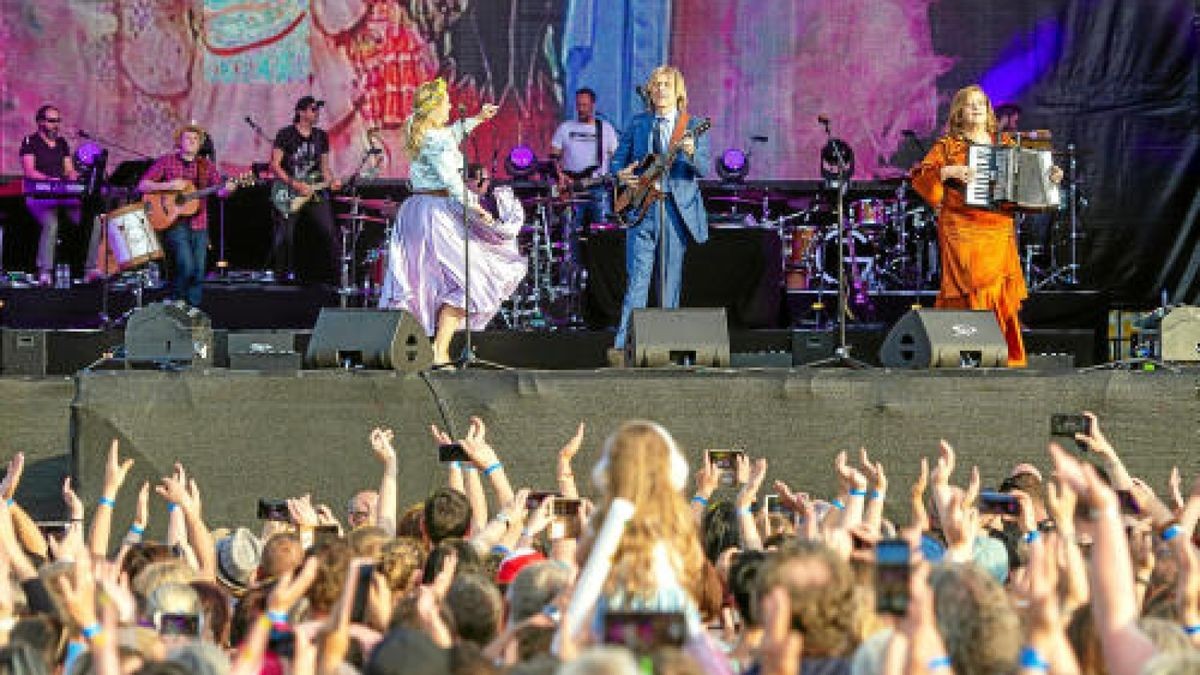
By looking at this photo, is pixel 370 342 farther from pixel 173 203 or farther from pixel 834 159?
pixel 173 203

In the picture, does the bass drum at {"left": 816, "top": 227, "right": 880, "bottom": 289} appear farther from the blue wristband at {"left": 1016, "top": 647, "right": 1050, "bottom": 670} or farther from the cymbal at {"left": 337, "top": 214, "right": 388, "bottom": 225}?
the blue wristband at {"left": 1016, "top": 647, "right": 1050, "bottom": 670}

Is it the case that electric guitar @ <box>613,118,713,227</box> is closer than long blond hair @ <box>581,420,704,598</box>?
No

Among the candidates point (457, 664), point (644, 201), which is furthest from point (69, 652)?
point (644, 201)

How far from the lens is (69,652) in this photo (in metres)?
5.54

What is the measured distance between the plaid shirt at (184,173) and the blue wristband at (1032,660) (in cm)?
1365

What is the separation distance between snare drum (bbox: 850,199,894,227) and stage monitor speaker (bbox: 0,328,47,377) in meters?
7.54

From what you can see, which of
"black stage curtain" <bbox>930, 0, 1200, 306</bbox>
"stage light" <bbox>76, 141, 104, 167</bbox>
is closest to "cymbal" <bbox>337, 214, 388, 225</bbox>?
"stage light" <bbox>76, 141, 104, 167</bbox>

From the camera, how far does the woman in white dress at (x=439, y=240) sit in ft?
41.1

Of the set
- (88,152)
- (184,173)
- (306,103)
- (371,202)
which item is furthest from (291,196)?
(88,152)

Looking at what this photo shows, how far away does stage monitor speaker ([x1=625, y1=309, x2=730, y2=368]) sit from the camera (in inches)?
435

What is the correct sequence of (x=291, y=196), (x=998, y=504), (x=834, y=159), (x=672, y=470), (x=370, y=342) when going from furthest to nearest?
(x=291, y=196) → (x=834, y=159) → (x=370, y=342) → (x=998, y=504) → (x=672, y=470)

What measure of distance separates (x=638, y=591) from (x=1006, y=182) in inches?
268

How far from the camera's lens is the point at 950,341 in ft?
36.3

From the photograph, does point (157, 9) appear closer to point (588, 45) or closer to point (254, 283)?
point (254, 283)
